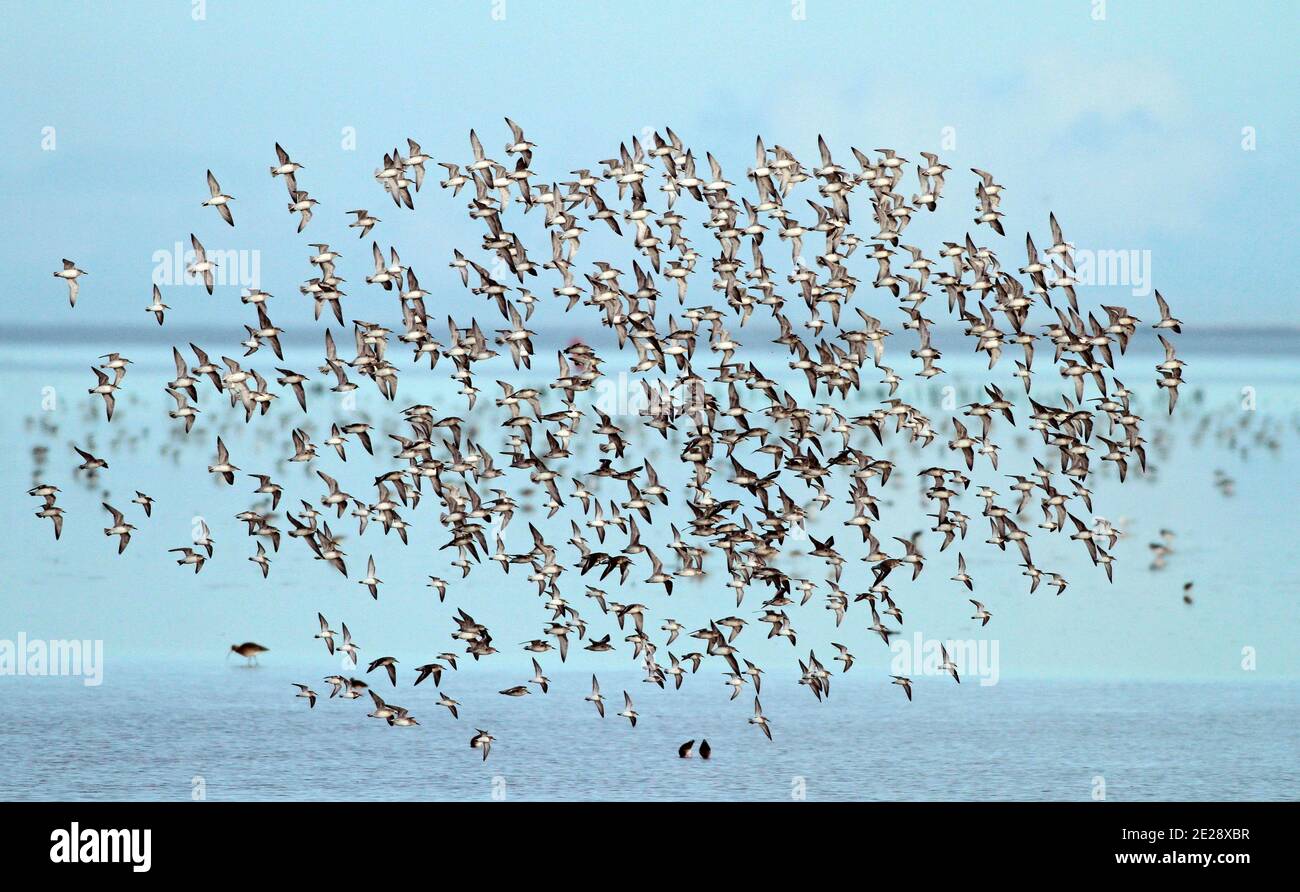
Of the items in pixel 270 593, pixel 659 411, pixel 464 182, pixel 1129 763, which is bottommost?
pixel 1129 763

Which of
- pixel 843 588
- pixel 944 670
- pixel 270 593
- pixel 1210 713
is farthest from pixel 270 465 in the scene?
pixel 1210 713

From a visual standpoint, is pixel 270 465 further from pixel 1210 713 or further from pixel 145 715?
pixel 1210 713

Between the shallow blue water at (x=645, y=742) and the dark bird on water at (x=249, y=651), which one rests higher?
the dark bird on water at (x=249, y=651)

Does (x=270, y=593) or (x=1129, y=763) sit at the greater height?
(x=270, y=593)

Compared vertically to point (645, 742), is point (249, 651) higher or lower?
higher

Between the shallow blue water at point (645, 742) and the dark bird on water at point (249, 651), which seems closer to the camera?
the shallow blue water at point (645, 742)

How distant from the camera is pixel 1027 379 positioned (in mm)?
29219

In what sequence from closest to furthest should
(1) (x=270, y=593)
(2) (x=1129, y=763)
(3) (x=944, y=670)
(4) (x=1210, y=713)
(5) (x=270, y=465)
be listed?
1. (2) (x=1129, y=763)
2. (4) (x=1210, y=713)
3. (3) (x=944, y=670)
4. (1) (x=270, y=593)
5. (5) (x=270, y=465)

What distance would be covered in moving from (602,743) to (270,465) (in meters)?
20.8

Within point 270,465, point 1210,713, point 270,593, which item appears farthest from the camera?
point 270,465

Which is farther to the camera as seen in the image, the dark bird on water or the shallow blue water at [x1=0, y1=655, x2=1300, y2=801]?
the dark bird on water

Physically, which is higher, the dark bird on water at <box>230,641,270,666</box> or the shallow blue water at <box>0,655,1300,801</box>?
the dark bird on water at <box>230,641,270,666</box>

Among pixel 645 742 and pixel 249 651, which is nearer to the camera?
pixel 645 742

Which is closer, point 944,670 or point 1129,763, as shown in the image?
point 1129,763
